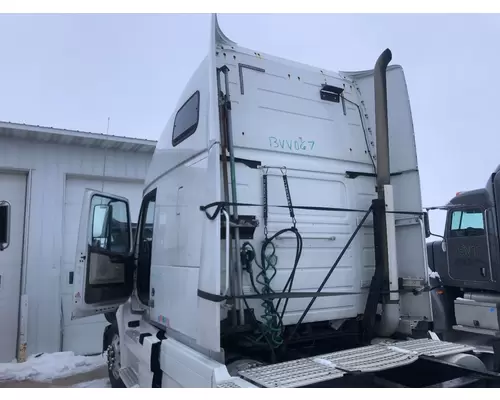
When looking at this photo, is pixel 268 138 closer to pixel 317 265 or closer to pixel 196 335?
pixel 317 265

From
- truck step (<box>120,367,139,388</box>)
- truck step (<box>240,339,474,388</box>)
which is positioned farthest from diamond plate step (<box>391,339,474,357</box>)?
truck step (<box>120,367,139,388</box>)

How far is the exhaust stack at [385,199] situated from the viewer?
359cm

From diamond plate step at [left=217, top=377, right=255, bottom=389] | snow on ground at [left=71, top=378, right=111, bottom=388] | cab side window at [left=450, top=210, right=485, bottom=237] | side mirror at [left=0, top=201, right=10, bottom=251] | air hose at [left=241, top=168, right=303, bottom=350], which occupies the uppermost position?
cab side window at [left=450, top=210, right=485, bottom=237]

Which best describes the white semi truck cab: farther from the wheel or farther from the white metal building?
the white metal building

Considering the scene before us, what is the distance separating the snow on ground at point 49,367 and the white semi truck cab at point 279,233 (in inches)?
107

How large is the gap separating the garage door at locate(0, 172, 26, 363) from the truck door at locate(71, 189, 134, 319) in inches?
134

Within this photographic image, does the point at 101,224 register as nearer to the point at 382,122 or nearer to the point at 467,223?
the point at 382,122

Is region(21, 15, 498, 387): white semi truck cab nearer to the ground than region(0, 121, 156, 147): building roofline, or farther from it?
nearer to the ground

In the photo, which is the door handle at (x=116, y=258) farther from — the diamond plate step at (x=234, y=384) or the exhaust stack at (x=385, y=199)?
the exhaust stack at (x=385, y=199)

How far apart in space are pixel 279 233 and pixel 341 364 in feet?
3.91

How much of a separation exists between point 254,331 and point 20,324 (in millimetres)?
5369

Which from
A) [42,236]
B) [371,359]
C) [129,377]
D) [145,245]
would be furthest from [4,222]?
[42,236]

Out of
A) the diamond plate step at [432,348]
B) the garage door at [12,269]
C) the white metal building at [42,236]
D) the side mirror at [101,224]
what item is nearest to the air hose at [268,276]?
the diamond plate step at [432,348]

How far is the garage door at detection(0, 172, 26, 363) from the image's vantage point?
6.99 meters
